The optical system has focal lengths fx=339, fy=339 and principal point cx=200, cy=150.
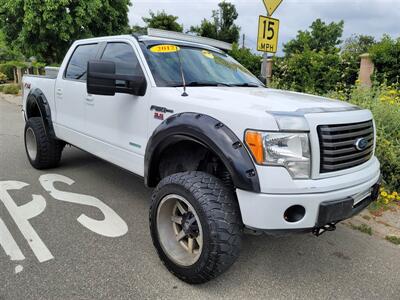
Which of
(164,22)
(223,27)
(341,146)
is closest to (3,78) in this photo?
(164,22)

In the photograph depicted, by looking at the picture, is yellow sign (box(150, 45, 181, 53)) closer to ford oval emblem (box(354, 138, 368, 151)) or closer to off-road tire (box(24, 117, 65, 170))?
ford oval emblem (box(354, 138, 368, 151))

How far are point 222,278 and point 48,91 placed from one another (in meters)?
3.63

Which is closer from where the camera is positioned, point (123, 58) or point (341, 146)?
point (341, 146)

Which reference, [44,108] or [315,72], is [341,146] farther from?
[315,72]

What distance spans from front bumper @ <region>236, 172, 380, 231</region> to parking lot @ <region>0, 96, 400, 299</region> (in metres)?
0.65

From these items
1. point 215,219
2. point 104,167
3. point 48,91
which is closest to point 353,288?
point 215,219

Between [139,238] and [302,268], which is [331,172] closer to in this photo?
[302,268]

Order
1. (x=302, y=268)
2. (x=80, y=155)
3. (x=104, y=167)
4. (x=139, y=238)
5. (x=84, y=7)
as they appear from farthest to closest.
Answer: (x=84, y=7)
(x=80, y=155)
(x=104, y=167)
(x=139, y=238)
(x=302, y=268)

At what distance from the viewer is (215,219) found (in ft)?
7.30

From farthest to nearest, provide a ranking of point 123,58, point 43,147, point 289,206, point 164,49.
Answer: point 43,147, point 123,58, point 164,49, point 289,206

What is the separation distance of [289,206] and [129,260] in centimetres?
145

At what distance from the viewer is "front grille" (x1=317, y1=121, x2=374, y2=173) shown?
2.23m

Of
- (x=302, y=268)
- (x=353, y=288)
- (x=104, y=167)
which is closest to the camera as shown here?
(x=353, y=288)

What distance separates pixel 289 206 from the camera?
2.13 metres
